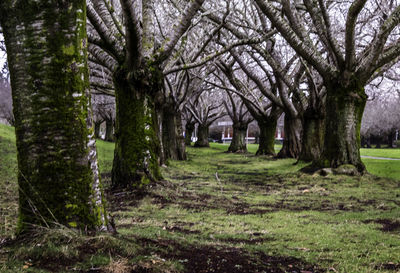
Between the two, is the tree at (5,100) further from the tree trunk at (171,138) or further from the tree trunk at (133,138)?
the tree trunk at (133,138)

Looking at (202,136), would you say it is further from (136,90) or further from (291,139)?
(136,90)

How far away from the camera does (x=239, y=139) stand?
30781 millimetres

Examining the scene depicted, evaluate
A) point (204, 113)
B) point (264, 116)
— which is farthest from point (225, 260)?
point (204, 113)

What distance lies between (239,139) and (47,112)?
28.0 meters

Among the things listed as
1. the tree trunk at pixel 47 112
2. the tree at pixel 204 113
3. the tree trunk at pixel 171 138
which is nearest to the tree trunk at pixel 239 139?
the tree at pixel 204 113

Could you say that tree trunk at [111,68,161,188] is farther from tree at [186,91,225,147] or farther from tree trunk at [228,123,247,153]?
tree at [186,91,225,147]

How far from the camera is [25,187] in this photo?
3.28 metres

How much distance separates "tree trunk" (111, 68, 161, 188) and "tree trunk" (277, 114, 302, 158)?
12606 millimetres

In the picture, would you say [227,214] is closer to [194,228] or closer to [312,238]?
[194,228]

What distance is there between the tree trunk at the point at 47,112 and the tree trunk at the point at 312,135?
14.3m

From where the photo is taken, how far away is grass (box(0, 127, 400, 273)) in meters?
2.87

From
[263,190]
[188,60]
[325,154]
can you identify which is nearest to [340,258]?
[263,190]

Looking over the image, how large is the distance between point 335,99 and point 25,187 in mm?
10470

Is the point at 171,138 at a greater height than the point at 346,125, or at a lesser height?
lesser
